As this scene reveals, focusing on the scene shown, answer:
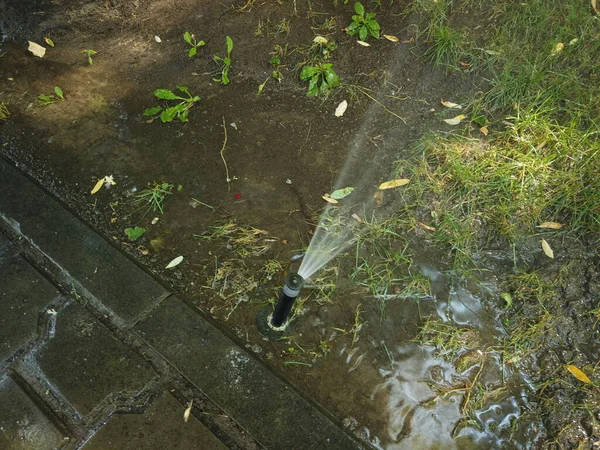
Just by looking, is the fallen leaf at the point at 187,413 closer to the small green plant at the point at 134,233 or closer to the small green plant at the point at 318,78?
the small green plant at the point at 134,233

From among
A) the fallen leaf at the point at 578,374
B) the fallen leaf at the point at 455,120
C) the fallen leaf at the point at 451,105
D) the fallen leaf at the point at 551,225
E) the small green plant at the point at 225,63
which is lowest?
the fallen leaf at the point at 578,374

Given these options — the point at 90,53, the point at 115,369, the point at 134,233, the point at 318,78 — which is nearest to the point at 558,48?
the point at 318,78

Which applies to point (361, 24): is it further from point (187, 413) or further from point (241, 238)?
point (187, 413)

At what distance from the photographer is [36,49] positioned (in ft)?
12.3

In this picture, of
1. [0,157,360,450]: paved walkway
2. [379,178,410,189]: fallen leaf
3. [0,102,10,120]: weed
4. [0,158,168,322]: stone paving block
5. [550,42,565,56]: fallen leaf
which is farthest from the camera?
[550,42,565,56]: fallen leaf

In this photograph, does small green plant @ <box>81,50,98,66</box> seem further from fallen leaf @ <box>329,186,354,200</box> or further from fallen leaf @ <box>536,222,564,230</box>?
fallen leaf @ <box>536,222,564,230</box>

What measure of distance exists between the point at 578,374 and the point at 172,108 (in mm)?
2903

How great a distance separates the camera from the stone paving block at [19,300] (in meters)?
2.47

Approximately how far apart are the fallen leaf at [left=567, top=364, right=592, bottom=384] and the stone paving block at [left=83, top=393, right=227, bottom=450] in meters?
1.79

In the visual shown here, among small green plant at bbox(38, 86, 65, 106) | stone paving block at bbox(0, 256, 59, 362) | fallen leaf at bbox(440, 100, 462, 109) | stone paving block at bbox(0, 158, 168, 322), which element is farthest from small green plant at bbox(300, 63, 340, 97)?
Result: stone paving block at bbox(0, 256, 59, 362)

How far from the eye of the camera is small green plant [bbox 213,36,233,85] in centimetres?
363

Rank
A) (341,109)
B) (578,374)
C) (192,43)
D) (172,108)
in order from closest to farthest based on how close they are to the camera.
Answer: (578,374), (172,108), (341,109), (192,43)

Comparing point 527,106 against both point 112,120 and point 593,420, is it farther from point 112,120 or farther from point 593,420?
point 112,120

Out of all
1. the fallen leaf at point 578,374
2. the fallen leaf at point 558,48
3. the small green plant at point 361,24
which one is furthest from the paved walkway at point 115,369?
the fallen leaf at point 558,48
